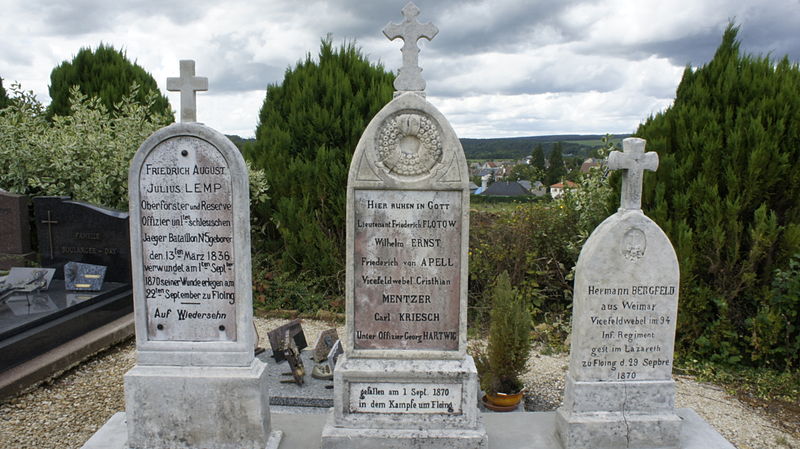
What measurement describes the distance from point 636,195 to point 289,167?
237 inches

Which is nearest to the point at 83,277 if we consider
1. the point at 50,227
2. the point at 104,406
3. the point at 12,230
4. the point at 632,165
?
the point at 50,227

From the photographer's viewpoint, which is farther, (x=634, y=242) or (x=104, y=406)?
(x=104, y=406)

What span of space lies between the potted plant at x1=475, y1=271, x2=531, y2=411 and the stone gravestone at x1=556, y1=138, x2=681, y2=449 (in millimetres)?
858

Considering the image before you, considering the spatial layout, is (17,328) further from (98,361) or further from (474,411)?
(474,411)

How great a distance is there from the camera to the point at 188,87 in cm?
362

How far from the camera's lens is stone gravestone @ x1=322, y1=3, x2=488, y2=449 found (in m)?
3.49

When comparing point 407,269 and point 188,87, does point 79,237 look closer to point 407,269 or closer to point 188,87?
point 188,87

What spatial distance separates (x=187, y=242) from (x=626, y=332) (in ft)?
10.4

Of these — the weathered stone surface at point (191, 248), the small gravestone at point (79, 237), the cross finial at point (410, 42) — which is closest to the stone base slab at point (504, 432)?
the weathered stone surface at point (191, 248)

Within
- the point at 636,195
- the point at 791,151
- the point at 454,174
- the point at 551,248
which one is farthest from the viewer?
the point at 551,248

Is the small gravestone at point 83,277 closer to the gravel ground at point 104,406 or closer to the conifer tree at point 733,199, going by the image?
the gravel ground at point 104,406

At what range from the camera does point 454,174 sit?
3.49 metres

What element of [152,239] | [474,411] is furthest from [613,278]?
[152,239]

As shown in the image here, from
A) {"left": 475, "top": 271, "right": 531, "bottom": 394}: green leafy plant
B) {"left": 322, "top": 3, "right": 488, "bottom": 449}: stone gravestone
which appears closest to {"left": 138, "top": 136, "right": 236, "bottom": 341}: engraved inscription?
{"left": 322, "top": 3, "right": 488, "bottom": 449}: stone gravestone
